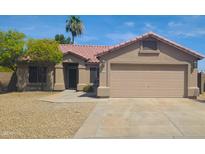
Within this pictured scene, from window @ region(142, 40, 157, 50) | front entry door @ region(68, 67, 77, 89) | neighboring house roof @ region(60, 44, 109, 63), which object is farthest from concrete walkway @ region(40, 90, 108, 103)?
neighboring house roof @ region(60, 44, 109, 63)

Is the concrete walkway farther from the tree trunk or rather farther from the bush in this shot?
the tree trunk

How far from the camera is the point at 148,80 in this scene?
17.8 m

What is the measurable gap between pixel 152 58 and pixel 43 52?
9.53m

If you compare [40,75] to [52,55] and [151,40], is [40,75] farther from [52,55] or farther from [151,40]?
[151,40]

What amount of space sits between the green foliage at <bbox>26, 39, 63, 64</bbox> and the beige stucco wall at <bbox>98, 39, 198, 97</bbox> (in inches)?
260

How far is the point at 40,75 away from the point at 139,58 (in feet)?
35.4

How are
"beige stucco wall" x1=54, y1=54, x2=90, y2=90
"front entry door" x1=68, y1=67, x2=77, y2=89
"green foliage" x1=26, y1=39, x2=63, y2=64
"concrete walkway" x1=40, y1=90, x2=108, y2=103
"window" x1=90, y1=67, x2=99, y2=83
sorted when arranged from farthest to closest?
"front entry door" x1=68, y1=67, x2=77, y2=89, "window" x1=90, y1=67, x2=99, y2=83, "beige stucco wall" x1=54, y1=54, x2=90, y2=90, "green foliage" x1=26, y1=39, x2=63, y2=64, "concrete walkway" x1=40, y1=90, x2=108, y2=103

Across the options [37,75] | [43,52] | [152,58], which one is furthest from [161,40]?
[37,75]

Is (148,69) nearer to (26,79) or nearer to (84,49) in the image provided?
(84,49)

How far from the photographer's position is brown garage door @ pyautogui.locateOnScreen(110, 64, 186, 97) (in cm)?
1770

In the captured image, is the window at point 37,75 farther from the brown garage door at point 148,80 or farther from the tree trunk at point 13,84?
the brown garage door at point 148,80

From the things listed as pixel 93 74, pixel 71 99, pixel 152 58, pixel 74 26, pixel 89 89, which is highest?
pixel 74 26

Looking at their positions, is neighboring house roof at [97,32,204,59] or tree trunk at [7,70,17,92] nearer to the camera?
neighboring house roof at [97,32,204,59]

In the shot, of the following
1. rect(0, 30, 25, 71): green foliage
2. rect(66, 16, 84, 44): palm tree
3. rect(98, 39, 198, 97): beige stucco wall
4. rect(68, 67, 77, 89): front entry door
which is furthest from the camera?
rect(66, 16, 84, 44): palm tree
